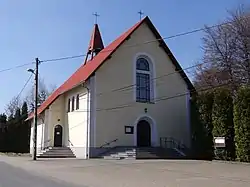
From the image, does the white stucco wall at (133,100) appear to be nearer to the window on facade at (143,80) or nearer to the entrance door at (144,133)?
the entrance door at (144,133)

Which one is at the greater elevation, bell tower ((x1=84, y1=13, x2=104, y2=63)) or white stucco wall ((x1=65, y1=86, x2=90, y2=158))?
bell tower ((x1=84, y1=13, x2=104, y2=63))

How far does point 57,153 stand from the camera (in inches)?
1314

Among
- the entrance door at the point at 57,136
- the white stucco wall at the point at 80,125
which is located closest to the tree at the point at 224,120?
the white stucco wall at the point at 80,125

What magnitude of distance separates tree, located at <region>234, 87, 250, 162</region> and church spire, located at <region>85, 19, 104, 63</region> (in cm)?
2276

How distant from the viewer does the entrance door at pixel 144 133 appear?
33822 mm

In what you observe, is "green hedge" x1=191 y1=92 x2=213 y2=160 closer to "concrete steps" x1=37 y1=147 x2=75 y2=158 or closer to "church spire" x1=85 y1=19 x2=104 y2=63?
"concrete steps" x1=37 y1=147 x2=75 y2=158

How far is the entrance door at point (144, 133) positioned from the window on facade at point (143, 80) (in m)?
2.21

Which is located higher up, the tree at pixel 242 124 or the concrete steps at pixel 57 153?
the tree at pixel 242 124

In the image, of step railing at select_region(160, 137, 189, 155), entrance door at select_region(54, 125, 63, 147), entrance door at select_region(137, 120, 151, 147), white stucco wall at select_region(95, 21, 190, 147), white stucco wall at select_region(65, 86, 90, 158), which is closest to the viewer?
white stucco wall at select_region(65, 86, 90, 158)

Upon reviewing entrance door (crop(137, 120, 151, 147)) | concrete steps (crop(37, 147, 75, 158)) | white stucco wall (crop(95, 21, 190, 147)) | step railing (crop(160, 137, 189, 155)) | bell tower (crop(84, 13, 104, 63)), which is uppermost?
bell tower (crop(84, 13, 104, 63))

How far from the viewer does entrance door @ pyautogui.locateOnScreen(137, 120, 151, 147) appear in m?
33.8

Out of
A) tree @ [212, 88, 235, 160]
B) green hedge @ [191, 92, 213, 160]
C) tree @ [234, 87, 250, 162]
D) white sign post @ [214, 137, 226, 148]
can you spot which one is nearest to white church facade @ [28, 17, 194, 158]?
green hedge @ [191, 92, 213, 160]

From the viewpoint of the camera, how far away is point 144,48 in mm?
35000

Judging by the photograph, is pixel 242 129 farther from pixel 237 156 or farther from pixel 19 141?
pixel 19 141
